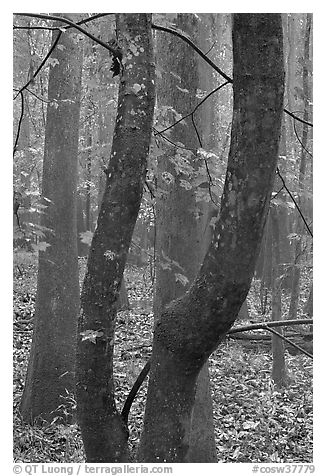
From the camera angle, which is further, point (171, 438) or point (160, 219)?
point (160, 219)

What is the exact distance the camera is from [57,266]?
5.48 meters

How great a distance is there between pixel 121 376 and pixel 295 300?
3.60 meters

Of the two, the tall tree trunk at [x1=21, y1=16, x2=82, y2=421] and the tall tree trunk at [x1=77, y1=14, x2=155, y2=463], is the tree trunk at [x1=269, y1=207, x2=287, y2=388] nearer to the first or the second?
the tall tree trunk at [x1=21, y1=16, x2=82, y2=421]

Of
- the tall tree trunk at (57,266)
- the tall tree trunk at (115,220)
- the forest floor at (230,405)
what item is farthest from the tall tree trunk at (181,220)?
the tall tree trunk at (115,220)

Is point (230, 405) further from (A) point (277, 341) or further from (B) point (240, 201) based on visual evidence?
(B) point (240, 201)

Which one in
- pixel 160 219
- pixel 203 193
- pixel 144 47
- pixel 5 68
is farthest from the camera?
pixel 160 219

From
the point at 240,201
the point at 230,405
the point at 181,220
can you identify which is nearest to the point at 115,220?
the point at 240,201

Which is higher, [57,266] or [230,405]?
[57,266]

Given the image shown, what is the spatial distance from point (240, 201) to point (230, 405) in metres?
4.30

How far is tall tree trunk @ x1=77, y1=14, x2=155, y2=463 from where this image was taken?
219 centimetres

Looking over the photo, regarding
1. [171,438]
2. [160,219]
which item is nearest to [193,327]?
[171,438]

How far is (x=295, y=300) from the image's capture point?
8461 mm

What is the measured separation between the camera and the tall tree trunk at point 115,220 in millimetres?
2188

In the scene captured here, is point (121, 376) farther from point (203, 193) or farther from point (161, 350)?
point (161, 350)
